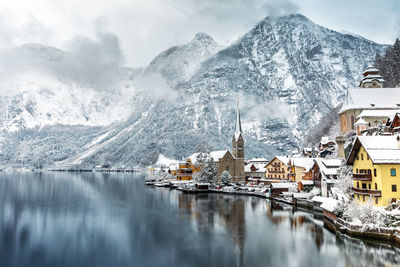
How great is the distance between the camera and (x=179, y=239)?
36938 mm

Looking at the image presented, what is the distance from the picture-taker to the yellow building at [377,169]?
36906 mm

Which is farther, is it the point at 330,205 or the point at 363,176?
the point at 330,205

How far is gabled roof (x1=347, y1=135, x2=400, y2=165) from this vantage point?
123ft

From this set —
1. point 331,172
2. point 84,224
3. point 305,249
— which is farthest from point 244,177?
point 305,249

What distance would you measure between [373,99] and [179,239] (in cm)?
6284

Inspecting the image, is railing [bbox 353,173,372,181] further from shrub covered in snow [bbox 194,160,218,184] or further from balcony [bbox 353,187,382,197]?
shrub covered in snow [bbox 194,160,218,184]

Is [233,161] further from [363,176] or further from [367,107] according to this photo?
[363,176]

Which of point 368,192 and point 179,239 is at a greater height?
point 368,192

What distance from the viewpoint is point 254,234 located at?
38.7 m

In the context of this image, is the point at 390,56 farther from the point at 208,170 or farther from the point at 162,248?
the point at 162,248

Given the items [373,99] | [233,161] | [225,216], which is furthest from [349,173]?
[233,161]

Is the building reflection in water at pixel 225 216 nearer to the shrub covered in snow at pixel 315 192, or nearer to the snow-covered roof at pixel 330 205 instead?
the snow-covered roof at pixel 330 205

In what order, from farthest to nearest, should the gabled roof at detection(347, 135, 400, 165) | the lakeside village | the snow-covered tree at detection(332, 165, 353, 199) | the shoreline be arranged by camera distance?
the snow-covered tree at detection(332, 165, 353, 199) < the gabled roof at detection(347, 135, 400, 165) < the lakeside village < the shoreline

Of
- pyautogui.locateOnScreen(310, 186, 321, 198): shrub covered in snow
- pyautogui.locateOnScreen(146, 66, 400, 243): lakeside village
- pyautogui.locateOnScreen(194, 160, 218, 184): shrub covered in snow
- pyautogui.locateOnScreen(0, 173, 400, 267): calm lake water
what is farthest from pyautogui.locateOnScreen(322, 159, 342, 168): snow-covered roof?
pyautogui.locateOnScreen(194, 160, 218, 184): shrub covered in snow
